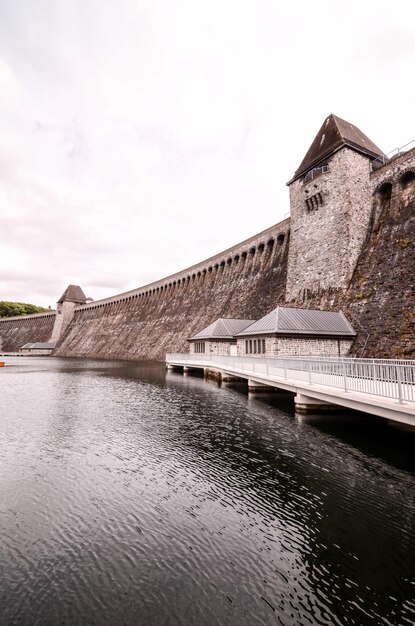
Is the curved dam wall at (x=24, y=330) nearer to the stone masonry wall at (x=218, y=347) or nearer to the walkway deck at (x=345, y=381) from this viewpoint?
the stone masonry wall at (x=218, y=347)

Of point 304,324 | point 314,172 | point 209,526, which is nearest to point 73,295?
point 314,172

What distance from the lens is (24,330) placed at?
109562 mm

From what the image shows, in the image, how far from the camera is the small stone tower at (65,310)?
319 ft

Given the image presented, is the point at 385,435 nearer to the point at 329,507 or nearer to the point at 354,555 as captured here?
the point at 329,507

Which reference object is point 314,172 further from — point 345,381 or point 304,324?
point 345,381

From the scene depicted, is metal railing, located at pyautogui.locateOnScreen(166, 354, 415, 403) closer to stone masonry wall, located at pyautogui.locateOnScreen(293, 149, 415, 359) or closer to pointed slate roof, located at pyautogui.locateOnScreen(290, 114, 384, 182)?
stone masonry wall, located at pyautogui.locateOnScreen(293, 149, 415, 359)

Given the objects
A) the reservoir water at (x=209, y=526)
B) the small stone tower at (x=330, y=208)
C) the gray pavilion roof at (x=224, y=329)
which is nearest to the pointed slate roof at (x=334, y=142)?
the small stone tower at (x=330, y=208)

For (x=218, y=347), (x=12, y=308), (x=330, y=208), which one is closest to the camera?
(x=330, y=208)

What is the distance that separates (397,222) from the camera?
78.5 feet

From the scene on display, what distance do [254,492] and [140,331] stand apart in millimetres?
62080

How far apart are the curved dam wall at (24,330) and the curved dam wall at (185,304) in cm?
1217

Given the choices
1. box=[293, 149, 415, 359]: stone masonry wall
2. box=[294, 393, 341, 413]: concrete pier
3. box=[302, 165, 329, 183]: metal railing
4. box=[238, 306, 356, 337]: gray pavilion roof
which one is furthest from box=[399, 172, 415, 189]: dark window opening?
box=[294, 393, 341, 413]: concrete pier

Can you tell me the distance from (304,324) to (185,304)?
3722cm

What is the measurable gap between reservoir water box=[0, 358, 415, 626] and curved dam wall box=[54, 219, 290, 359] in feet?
88.0
